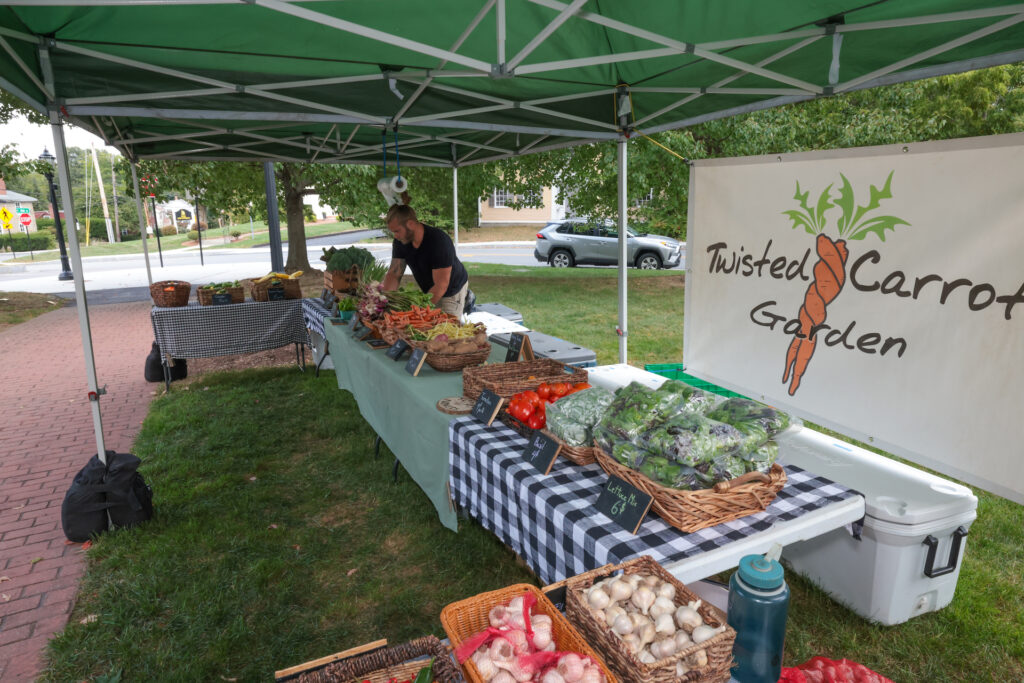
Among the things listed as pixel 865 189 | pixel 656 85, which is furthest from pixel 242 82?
pixel 865 189

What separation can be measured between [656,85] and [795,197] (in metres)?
1.52

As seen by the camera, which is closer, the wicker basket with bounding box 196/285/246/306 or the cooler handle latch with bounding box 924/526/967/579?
the cooler handle latch with bounding box 924/526/967/579

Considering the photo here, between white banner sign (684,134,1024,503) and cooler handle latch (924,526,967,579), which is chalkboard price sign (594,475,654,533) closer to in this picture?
cooler handle latch (924,526,967,579)

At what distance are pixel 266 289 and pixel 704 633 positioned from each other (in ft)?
22.8

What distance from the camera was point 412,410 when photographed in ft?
11.2

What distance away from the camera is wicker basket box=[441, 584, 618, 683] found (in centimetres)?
129

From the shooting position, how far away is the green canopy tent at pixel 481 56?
2.77 meters

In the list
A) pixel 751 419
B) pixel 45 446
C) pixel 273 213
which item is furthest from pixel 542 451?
pixel 273 213

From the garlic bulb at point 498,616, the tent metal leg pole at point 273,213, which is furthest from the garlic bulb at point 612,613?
the tent metal leg pole at point 273,213

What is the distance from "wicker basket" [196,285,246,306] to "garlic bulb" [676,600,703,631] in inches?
266

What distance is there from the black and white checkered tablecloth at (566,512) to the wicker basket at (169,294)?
5.43 m

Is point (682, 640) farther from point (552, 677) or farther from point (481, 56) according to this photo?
point (481, 56)

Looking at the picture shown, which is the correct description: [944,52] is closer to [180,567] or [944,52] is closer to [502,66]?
[502,66]

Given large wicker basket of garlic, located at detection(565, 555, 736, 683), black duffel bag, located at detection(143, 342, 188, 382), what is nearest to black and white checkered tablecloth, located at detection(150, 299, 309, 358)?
black duffel bag, located at detection(143, 342, 188, 382)
